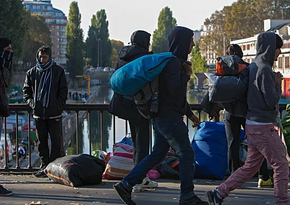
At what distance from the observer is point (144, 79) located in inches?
209

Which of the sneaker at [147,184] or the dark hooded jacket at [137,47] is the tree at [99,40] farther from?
the dark hooded jacket at [137,47]

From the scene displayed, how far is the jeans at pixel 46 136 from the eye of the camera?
7.44 meters

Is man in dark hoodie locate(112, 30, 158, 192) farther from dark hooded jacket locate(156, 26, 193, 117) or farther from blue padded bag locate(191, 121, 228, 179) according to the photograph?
blue padded bag locate(191, 121, 228, 179)

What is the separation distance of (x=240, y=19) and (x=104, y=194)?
3247 inches

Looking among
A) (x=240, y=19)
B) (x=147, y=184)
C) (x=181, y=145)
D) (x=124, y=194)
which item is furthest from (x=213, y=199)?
(x=240, y=19)

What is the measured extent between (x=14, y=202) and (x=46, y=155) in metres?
1.73

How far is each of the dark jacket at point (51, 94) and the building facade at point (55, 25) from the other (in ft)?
536

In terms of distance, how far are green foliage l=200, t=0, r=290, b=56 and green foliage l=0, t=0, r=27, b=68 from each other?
1968 inches

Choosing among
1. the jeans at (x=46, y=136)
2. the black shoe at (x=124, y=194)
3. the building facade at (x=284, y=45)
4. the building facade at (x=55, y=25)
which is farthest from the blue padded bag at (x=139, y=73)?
the building facade at (x=55, y=25)

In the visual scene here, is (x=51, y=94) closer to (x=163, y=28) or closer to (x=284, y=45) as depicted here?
(x=284, y=45)

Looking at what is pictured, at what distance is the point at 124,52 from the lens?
616 centimetres

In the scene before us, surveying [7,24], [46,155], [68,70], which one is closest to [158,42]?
[68,70]

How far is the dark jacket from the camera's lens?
731cm

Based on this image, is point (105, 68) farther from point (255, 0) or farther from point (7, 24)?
point (7, 24)
